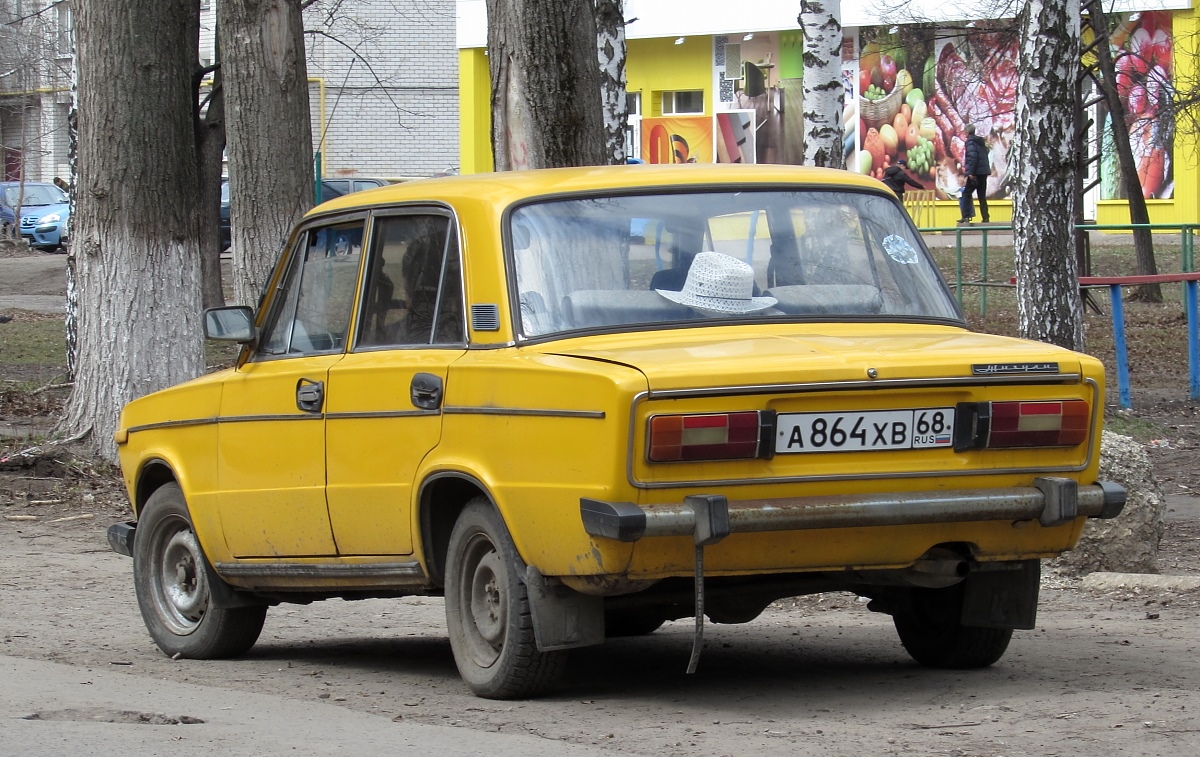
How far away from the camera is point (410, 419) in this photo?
5.89m

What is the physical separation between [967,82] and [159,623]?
1197 inches

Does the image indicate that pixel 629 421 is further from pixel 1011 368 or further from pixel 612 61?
pixel 612 61

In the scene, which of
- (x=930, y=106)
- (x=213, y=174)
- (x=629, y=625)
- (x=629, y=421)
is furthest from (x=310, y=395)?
(x=930, y=106)

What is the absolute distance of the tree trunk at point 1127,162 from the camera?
24.3 meters

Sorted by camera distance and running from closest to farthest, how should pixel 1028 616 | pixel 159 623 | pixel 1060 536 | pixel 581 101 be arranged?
1. pixel 1060 536
2. pixel 1028 616
3. pixel 159 623
4. pixel 581 101

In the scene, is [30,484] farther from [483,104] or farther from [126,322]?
[483,104]

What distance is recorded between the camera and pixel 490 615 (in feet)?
18.9

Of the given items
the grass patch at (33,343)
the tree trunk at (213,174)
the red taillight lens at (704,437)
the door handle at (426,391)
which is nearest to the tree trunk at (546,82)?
the door handle at (426,391)

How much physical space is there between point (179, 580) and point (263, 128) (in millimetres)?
6614

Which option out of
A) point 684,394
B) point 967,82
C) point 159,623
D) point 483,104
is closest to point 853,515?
point 684,394

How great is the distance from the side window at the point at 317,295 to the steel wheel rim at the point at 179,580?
925mm

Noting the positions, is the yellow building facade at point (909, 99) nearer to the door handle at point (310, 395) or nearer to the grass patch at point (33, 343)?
the grass patch at point (33, 343)

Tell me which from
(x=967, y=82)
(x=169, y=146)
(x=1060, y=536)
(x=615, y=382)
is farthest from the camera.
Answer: (x=967, y=82)

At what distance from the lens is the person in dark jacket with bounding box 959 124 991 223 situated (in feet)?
112
